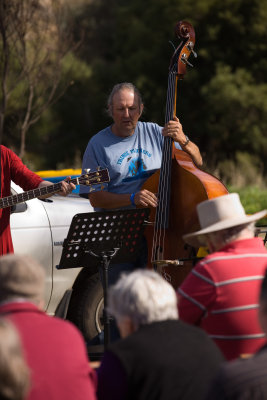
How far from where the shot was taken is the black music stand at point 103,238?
479 centimetres

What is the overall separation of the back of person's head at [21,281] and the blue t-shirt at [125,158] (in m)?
2.49

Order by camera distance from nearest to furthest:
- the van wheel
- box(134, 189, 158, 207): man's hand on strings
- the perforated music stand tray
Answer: the perforated music stand tray, box(134, 189, 158, 207): man's hand on strings, the van wheel

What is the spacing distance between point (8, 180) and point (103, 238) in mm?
972

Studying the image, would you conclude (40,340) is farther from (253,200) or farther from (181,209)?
(253,200)

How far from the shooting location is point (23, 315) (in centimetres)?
271

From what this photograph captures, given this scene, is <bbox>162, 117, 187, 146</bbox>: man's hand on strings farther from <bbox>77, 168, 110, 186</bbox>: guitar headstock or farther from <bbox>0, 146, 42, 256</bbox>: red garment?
<bbox>0, 146, 42, 256</bbox>: red garment

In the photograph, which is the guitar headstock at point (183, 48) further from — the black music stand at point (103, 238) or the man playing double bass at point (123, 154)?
the black music stand at point (103, 238)

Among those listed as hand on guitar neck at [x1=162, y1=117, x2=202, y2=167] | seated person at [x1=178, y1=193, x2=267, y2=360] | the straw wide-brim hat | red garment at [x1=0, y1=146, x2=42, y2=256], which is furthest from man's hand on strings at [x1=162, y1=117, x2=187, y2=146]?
seated person at [x1=178, y1=193, x2=267, y2=360]

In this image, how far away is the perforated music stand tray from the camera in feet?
15.7

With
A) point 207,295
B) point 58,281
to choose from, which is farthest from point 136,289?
point 58,281

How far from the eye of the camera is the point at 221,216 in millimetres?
3701

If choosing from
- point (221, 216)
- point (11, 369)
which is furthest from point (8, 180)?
point (11, 369)

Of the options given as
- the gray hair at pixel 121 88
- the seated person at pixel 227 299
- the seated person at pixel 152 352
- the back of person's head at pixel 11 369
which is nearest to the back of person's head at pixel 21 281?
the seated person at pixel 152 352

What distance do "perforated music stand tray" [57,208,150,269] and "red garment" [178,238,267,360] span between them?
1533 millimetres
